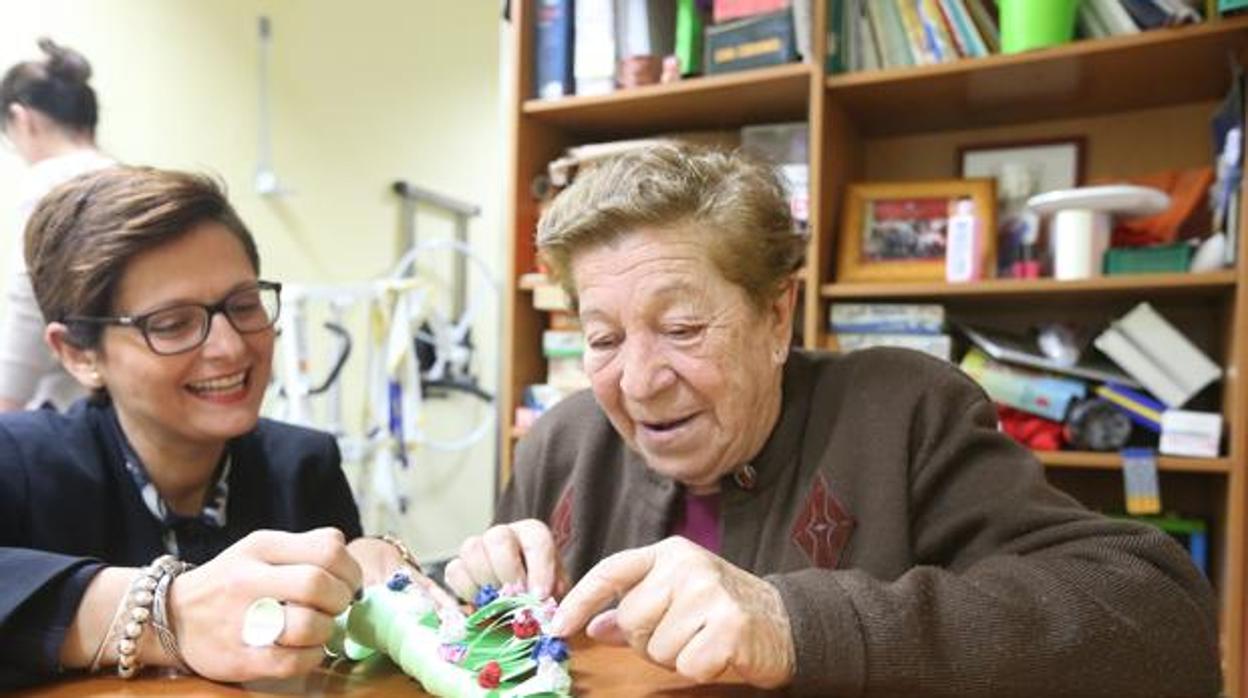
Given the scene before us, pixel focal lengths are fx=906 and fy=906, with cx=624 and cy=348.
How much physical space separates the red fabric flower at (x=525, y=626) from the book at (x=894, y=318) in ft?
5.13

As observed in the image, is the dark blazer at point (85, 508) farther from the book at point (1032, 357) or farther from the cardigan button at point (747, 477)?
the book at point (1032, 357)

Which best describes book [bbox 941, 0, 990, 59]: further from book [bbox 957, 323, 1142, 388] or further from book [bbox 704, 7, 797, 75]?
book [bbox 957, 323, 1142, 388]

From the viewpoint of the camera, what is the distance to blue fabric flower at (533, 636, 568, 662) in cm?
68

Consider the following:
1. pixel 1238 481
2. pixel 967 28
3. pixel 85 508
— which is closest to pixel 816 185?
pixel 967 28

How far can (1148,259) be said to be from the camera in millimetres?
1887

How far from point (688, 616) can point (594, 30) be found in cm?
194

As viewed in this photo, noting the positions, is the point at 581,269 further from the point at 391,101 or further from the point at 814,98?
the point at 391,101

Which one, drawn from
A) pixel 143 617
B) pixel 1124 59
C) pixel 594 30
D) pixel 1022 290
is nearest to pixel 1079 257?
pixel 1022 290

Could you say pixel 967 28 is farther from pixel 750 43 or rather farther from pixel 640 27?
pixel 640 27

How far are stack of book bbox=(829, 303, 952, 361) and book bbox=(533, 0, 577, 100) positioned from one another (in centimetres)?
94

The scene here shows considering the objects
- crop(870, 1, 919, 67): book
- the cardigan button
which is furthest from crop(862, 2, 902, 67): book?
the cardigan button

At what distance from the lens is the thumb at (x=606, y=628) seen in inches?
29.1

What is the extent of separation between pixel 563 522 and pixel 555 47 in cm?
156

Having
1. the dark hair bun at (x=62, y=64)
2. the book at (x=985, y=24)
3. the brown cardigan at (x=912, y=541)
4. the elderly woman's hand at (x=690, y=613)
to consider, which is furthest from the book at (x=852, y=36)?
the dark hair bun at (x=62, y=64)
